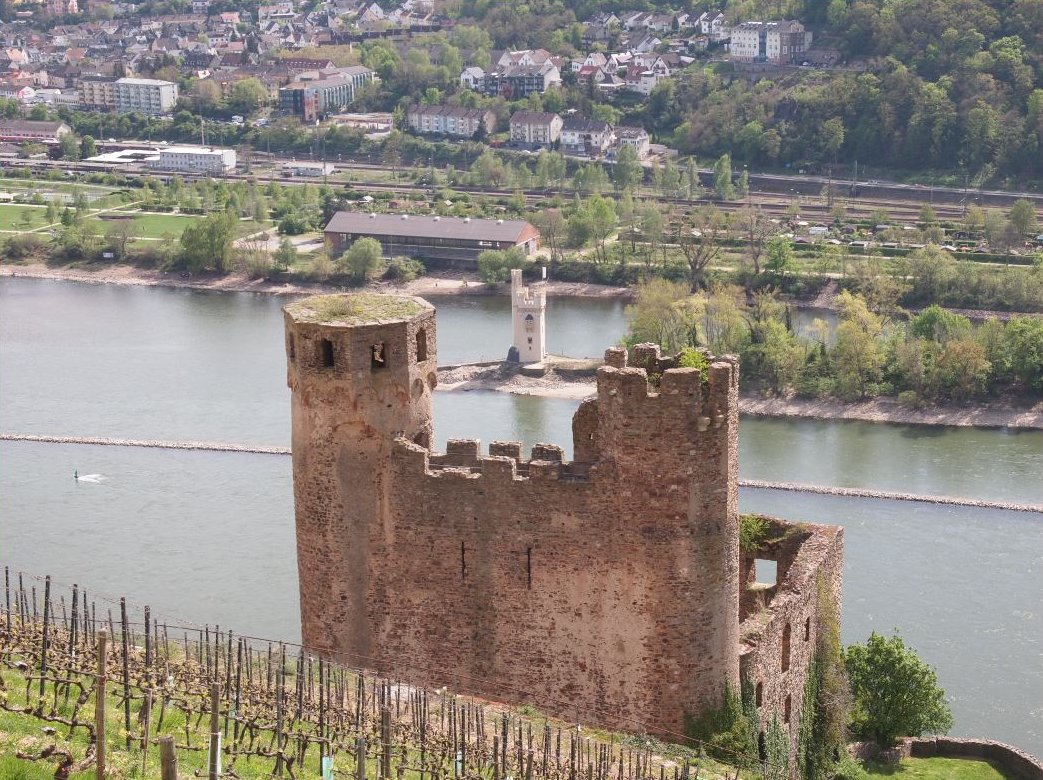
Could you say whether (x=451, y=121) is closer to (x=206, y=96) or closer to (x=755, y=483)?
(x=206, y=96)

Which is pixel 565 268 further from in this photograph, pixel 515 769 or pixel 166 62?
pixel 166 62

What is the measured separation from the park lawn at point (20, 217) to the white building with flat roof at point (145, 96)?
37.7 m

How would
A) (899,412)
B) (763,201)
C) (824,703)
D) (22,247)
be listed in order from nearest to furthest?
(824,703) < (899,412) < (22,247) < (763,201)

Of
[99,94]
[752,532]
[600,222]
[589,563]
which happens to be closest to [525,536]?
[589,563]

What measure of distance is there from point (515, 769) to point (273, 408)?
140ft

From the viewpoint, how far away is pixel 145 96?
465ft

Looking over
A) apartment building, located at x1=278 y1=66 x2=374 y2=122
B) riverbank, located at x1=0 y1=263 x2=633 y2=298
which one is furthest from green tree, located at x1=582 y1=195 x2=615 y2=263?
apartment building, located at x1=278 y1=66 x2=374 y2=122

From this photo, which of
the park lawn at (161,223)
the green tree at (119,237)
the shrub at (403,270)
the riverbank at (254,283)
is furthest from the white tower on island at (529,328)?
the green tree at (119,237)

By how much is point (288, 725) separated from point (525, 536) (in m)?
3.41

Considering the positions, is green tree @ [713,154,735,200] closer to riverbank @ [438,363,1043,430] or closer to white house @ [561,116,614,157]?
white house @ [561,116,614,157]

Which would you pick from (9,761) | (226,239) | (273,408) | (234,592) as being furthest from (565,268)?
(9,761)

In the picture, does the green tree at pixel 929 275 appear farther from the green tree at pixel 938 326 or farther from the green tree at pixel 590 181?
the green tree at pixel 590 181

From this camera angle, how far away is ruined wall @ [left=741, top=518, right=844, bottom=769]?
22.2 m

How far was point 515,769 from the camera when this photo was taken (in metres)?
19.9
